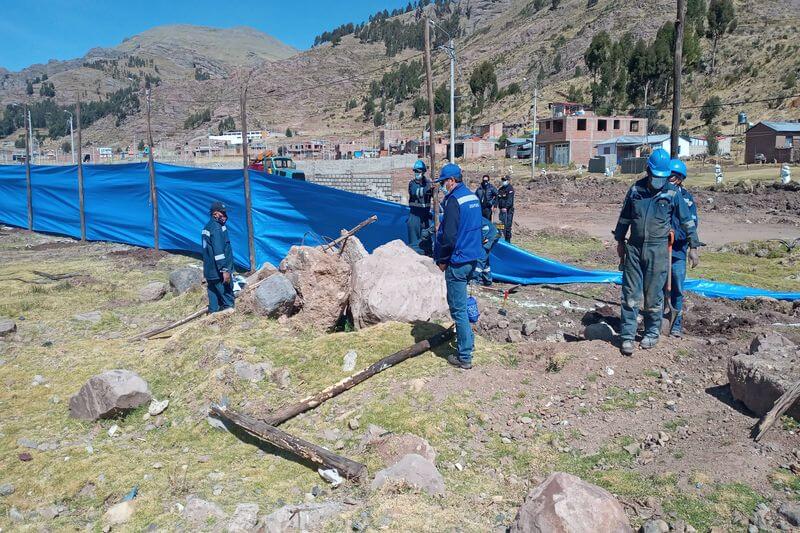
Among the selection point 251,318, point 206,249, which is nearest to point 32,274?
point 206,249

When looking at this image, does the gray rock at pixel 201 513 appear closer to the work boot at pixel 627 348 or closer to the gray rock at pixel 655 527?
the gray rock at pixel 655 527

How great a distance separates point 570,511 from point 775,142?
4196 cm

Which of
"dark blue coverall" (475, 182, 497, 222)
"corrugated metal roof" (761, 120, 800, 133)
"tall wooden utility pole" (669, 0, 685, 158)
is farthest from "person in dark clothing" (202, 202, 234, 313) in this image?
"corrugated metal roof" (761, 120, 800, 133)

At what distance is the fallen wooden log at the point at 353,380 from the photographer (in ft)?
15.7

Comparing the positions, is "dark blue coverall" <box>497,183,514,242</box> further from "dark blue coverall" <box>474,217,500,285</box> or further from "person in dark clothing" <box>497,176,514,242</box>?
"dark blue coverall" <box>474,217,500,285</box>

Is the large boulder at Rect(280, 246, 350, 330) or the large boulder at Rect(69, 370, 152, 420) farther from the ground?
the large boulder at Rect(280, 246, 350, 330)

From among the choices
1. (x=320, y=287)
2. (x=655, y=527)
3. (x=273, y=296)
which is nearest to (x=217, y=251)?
(x=273, y=296)

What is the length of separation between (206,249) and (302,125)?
99601mm

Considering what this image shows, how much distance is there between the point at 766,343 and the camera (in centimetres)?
472

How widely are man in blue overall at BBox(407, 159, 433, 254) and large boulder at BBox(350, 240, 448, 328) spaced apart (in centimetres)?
259

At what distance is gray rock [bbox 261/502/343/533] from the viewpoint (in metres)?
3.30

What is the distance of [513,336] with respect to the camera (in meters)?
6.27

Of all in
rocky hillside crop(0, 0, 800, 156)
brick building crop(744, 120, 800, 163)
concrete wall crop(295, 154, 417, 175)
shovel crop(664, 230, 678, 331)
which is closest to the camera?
shovel crop(664, 230, 678, 331)

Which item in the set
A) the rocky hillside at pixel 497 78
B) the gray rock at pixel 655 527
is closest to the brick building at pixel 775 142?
the rocky hillside at pixel 497 78
